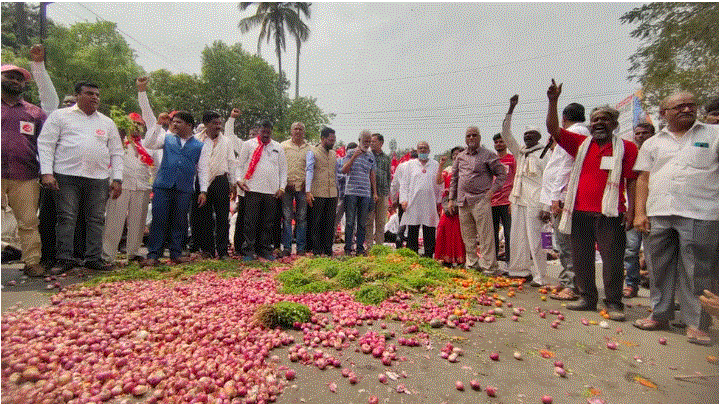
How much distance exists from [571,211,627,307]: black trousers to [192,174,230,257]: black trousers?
193 inches

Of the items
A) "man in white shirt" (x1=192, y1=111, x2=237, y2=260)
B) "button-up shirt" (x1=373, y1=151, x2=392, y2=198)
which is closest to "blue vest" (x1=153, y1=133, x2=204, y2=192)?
"man in white shirt" (x1=192, y1=111, x2=237, y2=260)

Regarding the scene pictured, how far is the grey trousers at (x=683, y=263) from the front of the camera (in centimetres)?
350

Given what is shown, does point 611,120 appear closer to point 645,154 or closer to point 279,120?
point 645,154

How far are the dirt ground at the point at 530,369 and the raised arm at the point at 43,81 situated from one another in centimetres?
260

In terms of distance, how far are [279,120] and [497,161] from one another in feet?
95.6

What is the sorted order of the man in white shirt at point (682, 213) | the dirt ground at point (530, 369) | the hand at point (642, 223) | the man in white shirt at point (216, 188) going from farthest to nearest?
1. the man in white shirt at point (216, 188)
2. the hand at point (642, 223)
3. the man in white shirt at point (682, 213)
4. the dirt ground at point (530, 369)

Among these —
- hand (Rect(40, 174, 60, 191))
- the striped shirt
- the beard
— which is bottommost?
hand (Rect(40, 174, 60, 191))

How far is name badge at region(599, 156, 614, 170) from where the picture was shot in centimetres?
409

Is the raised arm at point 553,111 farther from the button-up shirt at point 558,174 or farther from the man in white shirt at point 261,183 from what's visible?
the man in white shirt at point 261,183

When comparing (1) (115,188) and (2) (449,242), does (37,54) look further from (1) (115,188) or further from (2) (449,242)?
(2) (449,242)

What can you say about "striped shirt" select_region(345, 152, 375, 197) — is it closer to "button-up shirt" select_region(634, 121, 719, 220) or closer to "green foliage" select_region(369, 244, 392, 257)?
"green foliage" select_region(369, 244, 392, 257)

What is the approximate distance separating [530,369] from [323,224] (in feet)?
16.2

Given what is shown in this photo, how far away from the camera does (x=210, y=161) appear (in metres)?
6.31

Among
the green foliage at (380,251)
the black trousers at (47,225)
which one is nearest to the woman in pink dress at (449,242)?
the green foliage at (380,251)
